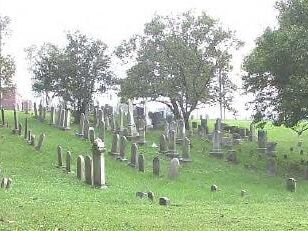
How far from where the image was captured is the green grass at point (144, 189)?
Answer: 37.5 feet

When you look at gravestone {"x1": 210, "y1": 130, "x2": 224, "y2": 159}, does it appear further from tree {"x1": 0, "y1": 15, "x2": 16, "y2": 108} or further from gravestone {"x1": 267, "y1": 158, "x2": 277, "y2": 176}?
tree {"x1": 0, "y1": 15, "x2": 16, "y2": 108}

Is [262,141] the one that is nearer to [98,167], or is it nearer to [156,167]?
[156,167]

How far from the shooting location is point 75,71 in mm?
42000

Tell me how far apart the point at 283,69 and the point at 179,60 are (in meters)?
16.4

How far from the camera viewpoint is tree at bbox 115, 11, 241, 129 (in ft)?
141

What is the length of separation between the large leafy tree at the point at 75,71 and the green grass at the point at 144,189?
6815mm

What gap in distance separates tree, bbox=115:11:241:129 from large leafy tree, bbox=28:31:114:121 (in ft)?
8.90

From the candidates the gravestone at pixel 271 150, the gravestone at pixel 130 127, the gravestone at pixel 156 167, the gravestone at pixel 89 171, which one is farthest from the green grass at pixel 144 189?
the gravestone at pixel 130 127

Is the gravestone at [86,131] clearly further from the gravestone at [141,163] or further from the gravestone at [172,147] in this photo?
the gravestone at [141,163]

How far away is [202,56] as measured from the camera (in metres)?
43.8

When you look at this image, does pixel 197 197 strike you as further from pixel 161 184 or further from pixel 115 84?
pixel 115 84

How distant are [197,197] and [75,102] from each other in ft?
82.8

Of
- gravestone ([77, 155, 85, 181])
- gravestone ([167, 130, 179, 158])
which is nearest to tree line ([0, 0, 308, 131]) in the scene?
gravestone ([167, 130, 179, 158])

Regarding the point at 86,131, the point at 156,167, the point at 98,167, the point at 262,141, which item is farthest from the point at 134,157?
the point at 262,141
